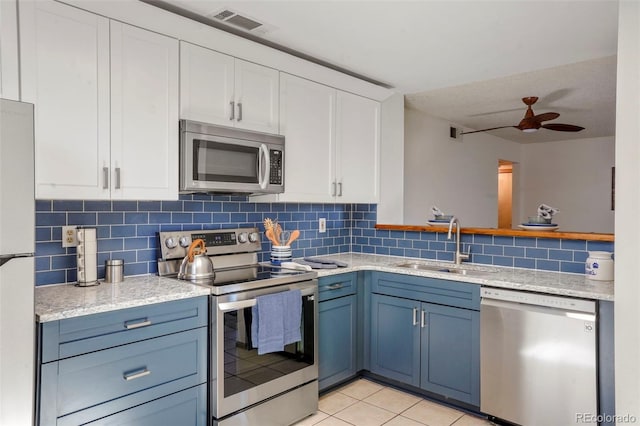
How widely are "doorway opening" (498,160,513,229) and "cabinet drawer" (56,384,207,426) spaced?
271 inches

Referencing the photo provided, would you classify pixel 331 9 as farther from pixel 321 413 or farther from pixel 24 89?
pixel 321 413

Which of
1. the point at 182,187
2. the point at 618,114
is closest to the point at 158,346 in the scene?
the point at 182,187

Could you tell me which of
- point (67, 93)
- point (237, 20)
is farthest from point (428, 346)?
point (67, 93)

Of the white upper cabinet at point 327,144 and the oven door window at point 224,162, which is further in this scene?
the white upper cabinet at point 327,144

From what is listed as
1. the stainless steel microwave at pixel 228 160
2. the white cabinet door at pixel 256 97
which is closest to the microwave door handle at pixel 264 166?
the stainless steel microwave at pixel 228 160

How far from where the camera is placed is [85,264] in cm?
224

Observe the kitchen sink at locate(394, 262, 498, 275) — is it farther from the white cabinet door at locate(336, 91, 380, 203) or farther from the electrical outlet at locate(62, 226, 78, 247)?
the electrical outlet at locate(62, 226, 78, 247)

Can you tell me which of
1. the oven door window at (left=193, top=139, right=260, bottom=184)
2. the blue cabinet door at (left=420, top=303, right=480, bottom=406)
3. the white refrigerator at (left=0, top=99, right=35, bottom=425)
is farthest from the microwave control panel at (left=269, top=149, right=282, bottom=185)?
the white refrigerator at (left=0, top=99, right=35, bottom=425)

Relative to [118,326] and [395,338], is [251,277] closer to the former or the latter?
[118,326]

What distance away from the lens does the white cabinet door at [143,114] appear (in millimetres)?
2186

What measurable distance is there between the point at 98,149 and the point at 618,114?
2.43 meters

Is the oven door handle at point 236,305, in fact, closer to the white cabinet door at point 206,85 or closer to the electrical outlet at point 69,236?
the electrical outlet at point 69,236

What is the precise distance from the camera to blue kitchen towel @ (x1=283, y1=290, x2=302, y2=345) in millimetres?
2553

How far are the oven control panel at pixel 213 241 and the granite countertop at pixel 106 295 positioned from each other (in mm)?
230
